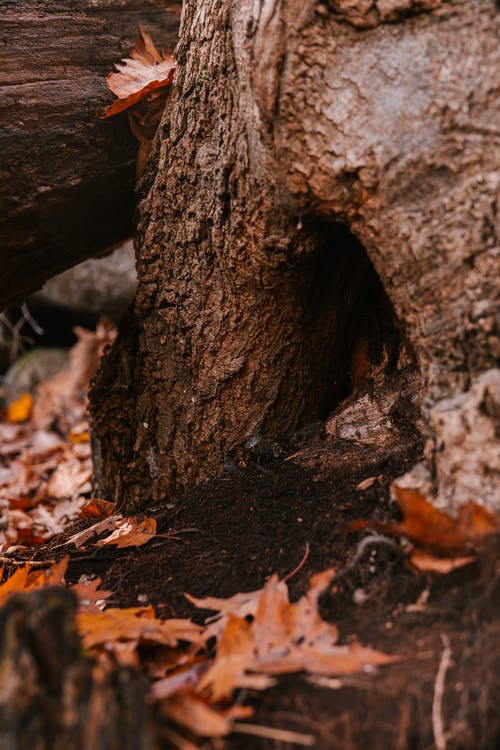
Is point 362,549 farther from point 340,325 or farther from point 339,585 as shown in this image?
point 340,325

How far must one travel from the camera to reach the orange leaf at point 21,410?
20.8 ft

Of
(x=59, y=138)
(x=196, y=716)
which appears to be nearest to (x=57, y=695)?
(x=196, y=716)

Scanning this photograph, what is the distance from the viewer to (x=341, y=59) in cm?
178

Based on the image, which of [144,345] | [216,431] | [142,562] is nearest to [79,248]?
[144,345]

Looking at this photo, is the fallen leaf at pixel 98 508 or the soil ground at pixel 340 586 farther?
the fallen leaf at pixel 98 508

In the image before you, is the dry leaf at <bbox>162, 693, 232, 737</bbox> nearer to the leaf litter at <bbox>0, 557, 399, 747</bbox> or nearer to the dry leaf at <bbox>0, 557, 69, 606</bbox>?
the leaf litter at <bbox>0, 557, 399, 747</bbox>

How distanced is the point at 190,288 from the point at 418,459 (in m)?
1.02

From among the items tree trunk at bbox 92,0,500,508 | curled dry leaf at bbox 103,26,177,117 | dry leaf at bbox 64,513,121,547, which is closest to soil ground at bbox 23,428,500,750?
dry leaf at bbox 64,513,121,547

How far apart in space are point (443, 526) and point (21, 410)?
5.47m

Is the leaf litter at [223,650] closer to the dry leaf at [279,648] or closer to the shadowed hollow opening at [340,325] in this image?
the dry leaf at [279,648]

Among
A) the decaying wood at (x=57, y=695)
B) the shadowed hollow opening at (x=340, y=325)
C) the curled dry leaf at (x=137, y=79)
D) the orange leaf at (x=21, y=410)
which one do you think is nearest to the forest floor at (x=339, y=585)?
the decaying wood at (x=57, y=695)

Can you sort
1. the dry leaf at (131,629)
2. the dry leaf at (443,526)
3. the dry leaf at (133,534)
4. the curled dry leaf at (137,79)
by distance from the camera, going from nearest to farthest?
the dry leaf at (443,526), the dry leaf at (131,629), the dry leaf at (133,534), the curled dry leaf at (137,79)

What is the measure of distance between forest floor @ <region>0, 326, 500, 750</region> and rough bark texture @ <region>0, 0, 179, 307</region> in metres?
1.10

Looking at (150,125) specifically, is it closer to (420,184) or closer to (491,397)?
(420,184)
